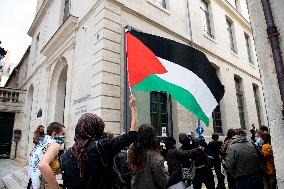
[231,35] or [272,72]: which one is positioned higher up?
[231,35]

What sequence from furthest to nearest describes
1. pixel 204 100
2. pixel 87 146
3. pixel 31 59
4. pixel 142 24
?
pixel 31 59
pixel 142 24
pixel 204 100
pixel 87 146

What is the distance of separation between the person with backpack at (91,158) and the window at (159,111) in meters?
6.41

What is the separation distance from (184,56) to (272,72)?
217 centimetres

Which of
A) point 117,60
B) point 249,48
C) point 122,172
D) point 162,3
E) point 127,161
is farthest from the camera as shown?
point 249,48

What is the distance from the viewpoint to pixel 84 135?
209 centimetres

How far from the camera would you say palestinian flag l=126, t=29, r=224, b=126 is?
4148 mm

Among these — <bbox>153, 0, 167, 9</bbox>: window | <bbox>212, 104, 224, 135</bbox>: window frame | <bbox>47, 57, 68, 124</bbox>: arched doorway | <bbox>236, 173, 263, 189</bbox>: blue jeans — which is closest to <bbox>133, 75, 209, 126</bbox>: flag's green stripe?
<bbox>236, 173, 263, 189</bbox>: blue jeans

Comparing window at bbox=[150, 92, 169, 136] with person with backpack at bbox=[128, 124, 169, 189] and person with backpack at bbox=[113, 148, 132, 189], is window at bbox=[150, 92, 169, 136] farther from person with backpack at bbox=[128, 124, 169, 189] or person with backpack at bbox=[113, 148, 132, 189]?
person with backpack at bbox=[128, 124, 169, 189]

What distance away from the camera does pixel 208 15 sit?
44.7 ft

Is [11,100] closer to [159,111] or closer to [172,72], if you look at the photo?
[159,111]

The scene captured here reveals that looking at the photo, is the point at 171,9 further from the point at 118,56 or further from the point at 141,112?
the point at 141,112

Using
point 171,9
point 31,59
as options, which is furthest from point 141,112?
point 31,59

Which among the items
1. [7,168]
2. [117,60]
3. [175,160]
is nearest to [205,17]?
[117,60]

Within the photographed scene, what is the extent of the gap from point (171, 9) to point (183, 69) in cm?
680
